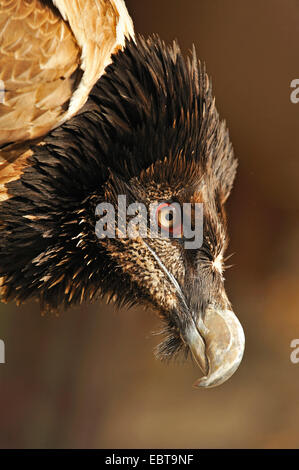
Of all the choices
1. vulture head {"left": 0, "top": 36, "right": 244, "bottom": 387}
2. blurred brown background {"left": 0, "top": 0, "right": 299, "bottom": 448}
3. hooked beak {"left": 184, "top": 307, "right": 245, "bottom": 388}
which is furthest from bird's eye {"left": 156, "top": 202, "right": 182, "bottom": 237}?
blurred brown background {"left": 0, "top": 0, "right": 299, "bottom": 448}

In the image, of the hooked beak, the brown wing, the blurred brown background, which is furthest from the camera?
the blurred brown background

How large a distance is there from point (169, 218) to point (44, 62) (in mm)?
320

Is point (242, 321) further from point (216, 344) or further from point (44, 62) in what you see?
point (44, 62)

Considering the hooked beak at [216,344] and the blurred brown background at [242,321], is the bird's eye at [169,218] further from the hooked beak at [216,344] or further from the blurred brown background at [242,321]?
the blurred brown background at [242,321]

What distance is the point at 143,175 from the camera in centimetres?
92

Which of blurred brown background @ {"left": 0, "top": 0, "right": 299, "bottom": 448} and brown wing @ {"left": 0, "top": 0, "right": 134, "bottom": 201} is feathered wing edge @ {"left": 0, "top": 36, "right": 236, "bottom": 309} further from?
blurred brown background @ {"left": 0, "top": 0, "right": 299, "bottom": 448}

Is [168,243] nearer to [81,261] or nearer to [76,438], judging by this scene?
[81,261]

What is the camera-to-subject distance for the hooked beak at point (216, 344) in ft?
2.88

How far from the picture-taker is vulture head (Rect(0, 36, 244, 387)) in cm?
90

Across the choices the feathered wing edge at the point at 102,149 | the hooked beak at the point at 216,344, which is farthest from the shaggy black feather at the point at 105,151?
the hooked beak at the point at 216,344

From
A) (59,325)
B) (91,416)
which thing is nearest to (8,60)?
(59,325)

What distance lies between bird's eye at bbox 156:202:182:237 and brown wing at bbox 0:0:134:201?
8.4 inches

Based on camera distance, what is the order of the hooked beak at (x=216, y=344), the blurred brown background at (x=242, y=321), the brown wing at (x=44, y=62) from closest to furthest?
1. the brown wing at (x=44, y=62)
2. the hooked beak at (x=216, y=344)
3. the blurred brown background at (x=242, y=321)

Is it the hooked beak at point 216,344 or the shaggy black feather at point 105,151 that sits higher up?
the shaggy black feather at point 105,151
